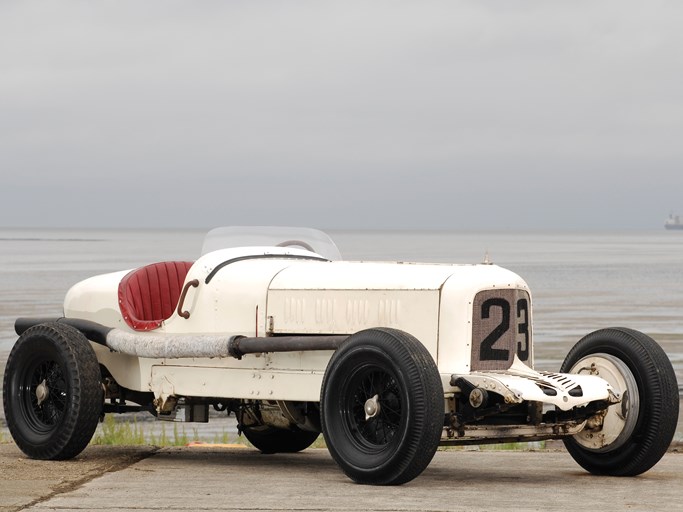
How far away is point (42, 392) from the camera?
9.65 meters

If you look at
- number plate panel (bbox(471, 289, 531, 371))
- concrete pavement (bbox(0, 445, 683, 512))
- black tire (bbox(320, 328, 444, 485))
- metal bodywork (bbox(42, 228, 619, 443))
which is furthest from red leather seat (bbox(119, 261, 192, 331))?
number plate panel (bbox(471, 289, 531, 371))

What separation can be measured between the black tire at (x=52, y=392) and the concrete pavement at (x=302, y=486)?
0.52 feet

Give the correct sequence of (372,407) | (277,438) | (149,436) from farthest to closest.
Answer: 1. (149,436)
2. (277,438)
3. (372,407)

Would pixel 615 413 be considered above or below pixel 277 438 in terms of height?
above

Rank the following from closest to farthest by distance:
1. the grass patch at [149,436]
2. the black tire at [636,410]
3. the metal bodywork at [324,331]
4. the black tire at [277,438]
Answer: the metal bodywork at [324,331] < the black tire at [636,410] < the black tire at [277,438] < the grass patch at [149,436]

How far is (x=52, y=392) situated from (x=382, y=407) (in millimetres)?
2914

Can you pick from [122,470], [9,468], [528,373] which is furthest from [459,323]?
[9,468]

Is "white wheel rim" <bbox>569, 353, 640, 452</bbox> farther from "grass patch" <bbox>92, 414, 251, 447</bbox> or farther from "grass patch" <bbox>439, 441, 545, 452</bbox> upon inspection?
"grass patch" <bbox>92, 414, 251, 447</bbox>

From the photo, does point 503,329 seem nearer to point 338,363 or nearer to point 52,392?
point 338,363

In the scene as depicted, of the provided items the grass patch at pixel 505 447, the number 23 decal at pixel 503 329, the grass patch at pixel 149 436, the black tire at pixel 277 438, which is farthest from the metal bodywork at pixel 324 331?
the grass patch at pixel 505 447

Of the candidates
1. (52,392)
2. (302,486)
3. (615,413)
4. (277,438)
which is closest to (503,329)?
(615,413)

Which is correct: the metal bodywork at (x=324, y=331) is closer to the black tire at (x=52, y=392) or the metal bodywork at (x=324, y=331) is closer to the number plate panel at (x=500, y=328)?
the number plate panel at (x=500, y=328)

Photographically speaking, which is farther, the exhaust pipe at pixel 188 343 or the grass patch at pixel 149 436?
the grass patch at pixel 149 436

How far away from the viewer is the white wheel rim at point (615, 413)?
8.56 m
